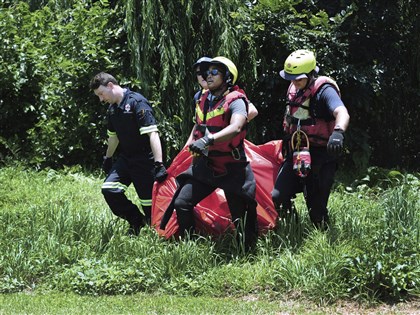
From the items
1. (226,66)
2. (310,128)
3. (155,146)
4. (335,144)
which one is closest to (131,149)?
(155,146)

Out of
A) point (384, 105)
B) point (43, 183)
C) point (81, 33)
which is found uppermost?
point (81, 33)

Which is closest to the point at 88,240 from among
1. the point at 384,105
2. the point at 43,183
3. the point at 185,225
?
the point at 185,225

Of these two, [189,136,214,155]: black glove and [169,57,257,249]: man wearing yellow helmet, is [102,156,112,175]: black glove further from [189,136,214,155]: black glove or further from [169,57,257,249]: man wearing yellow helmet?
[189,136,214,155]: black glove

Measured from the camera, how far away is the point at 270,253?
7.10 metres

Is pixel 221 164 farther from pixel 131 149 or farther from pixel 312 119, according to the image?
pixel 131 149

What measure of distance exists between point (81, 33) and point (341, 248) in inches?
282

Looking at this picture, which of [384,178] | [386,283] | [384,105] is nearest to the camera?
[386,283]

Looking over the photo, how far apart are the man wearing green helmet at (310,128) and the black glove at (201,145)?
0.91 metres

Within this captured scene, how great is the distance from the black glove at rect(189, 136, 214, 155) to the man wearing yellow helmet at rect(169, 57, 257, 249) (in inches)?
11.3

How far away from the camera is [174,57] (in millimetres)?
11711

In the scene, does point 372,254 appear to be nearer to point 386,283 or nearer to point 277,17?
point 386,283

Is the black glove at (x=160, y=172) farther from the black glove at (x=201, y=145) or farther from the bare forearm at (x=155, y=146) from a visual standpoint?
the black glove at (x=201, y=145)

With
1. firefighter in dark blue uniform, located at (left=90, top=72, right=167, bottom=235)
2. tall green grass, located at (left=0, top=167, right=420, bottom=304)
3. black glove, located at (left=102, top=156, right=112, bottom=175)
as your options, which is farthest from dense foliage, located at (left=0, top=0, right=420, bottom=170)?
tall green grass, located at (left=0, top=167, right=420, bottom=304)

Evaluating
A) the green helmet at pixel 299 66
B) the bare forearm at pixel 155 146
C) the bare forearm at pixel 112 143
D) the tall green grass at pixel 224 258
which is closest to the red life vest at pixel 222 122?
the green helmet at pixel 299 66
